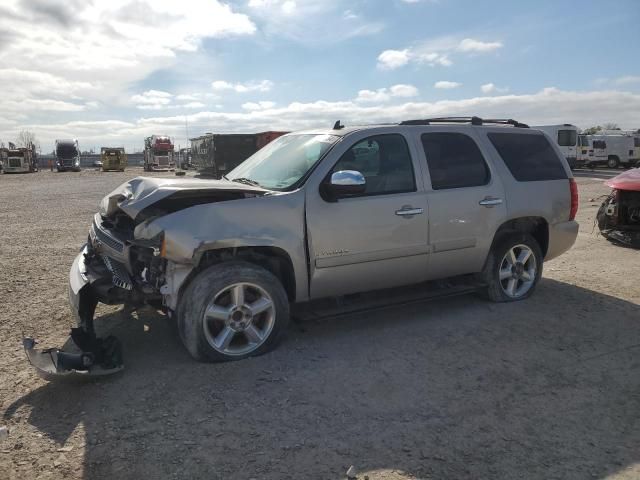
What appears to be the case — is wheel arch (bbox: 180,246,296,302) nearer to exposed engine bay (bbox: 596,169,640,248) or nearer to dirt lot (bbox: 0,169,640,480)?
dirt lot (bbox: 0,169,640,480)

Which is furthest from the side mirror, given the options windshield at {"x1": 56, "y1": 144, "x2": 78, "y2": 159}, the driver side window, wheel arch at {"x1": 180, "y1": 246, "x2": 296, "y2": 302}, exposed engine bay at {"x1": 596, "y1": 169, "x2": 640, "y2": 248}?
windshield at {"x1": 56, "y1": 144, "x2": 78, "y2": 159}

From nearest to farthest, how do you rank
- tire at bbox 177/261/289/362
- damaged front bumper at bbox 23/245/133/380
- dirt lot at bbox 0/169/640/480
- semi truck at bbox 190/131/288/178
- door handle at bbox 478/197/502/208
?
dirt lot at bbox 0/169/640/480 → damaged front bumper at bbox 23/245/133/380 → tire at bbox 177/261/289/362 → door handle at bbox 478/197/502/208 → semi truck at bbox 190/131/288/178

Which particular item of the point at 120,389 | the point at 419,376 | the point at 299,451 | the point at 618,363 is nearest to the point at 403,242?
the point at 419,376

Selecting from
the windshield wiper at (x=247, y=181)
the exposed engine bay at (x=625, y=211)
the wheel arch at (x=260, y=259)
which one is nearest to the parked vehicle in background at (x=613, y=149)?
the exposed engine bay at (x=625, y=211)

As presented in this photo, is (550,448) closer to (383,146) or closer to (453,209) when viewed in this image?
(453,209)

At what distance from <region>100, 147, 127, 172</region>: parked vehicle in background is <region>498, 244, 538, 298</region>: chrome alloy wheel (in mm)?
49172

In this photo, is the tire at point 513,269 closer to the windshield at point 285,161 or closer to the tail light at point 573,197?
the tail light at point 573,197

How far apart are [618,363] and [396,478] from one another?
246cm

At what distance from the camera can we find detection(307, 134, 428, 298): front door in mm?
4337

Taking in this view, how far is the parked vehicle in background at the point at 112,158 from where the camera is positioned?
161 feet

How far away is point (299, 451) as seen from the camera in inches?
115

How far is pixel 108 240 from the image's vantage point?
14.3 feet

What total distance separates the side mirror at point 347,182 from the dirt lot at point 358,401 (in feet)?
4.39

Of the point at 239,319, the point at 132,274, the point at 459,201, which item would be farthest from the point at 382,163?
the point at 132,274
